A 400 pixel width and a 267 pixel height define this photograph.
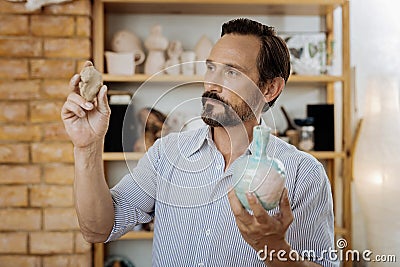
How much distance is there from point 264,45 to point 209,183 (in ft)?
1.22

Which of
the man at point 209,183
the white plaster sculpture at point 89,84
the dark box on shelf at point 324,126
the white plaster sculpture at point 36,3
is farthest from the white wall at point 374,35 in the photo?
the white plaster sculpture at point 89,84

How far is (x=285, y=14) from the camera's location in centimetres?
327

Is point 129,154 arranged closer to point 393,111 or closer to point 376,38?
point 393,111

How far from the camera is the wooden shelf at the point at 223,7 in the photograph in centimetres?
298

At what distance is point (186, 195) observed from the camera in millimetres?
1491

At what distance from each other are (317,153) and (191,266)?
5.22 feet

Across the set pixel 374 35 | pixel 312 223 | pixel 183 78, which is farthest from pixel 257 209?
pixel 374 35

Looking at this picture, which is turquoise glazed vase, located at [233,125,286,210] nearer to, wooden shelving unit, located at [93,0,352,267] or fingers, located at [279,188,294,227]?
fingers, located at [279,188,294,227]

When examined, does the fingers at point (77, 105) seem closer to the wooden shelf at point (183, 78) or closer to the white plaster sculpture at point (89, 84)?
the white plaster sculpture at point (89, 84)

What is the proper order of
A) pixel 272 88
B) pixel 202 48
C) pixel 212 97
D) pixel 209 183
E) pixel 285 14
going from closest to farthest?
pixel 212 97 → pixel 209 183 → pixel 272 88 → pixel 202 48 → pixel 285 14

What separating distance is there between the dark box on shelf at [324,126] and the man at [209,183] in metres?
1.47

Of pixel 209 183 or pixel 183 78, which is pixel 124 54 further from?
pixel 209 183

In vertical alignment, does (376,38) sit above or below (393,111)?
above

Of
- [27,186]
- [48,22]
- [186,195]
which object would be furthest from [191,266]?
[48,22]
